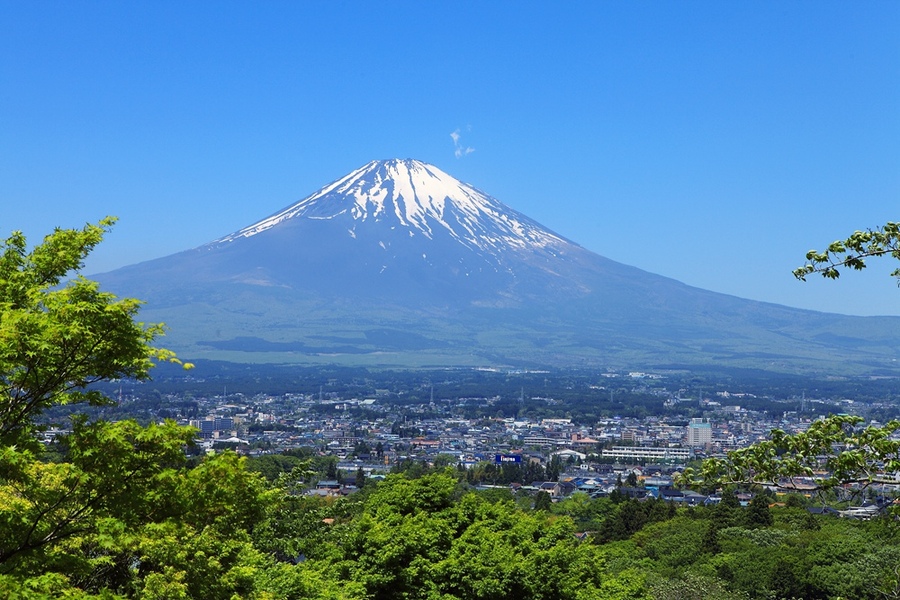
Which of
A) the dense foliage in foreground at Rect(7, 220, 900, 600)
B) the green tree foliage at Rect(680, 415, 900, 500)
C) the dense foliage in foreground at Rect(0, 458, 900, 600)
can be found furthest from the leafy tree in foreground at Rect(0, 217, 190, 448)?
the green tree foliage at Rect(680, 415, 900, 500)

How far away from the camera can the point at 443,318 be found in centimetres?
18475

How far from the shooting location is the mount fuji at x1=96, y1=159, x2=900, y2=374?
528ft

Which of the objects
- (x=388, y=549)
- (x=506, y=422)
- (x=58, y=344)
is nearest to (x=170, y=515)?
(x=58, y=344)

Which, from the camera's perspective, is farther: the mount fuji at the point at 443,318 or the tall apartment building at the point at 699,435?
the mount fuji at the point at 443,318

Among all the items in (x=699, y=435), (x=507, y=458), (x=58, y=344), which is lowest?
(x=507, y=458)

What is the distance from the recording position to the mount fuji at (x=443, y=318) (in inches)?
6334

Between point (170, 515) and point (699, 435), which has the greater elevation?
point (170, 515)

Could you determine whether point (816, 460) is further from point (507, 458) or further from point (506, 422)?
point (506, 422)

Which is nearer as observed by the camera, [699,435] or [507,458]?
[507,458]

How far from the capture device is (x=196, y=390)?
112750 millimetres

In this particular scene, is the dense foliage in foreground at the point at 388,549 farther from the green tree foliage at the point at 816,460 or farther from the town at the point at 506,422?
the town at the point at 506,422

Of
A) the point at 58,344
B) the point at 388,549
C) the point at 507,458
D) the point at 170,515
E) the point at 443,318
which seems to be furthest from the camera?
the point at 443,318

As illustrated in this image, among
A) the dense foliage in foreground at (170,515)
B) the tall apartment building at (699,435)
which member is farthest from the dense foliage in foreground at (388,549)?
the tall apartment building at (699,435)

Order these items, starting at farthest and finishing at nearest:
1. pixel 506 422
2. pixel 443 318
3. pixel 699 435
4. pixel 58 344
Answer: pixel 443 318
pixel 506 422
pixel 699 435
pixel 58 344
